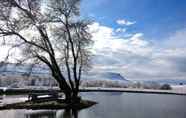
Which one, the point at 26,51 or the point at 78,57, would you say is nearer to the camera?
the point at 26,51

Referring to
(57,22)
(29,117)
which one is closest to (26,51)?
(57,22)

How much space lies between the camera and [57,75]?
19.8 m

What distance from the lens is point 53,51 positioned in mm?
20000

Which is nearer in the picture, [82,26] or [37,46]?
[37,46]

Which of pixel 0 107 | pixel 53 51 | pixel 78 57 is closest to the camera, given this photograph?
pixel 0 107

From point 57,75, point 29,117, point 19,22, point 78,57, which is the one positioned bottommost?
point 29,117

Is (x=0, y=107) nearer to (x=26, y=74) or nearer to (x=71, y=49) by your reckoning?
(x=26, y=74)

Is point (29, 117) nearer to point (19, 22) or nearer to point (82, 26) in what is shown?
point (19, 22)

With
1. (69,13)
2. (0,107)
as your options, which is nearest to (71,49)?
(69,13)

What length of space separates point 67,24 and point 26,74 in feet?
17.4

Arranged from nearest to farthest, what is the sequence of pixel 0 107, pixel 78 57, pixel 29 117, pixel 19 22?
1. pixel 29 117
2. pixel 0 107
3. pixel 19 22
4. pixel 78 57

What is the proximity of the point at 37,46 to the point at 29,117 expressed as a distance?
7.93 m

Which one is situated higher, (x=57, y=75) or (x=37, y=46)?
(x=37, y=46)

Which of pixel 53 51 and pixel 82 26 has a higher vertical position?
pixel 82 26
